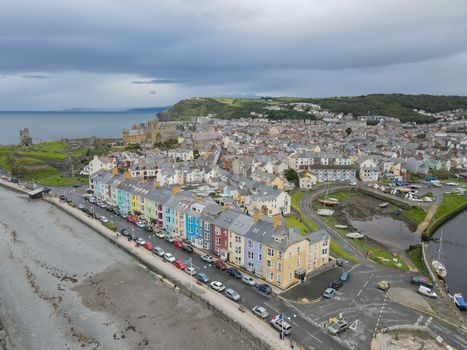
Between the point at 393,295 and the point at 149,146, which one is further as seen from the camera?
the point at 149,146

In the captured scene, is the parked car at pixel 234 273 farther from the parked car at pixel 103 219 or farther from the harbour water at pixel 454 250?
the parked car at pixel 103 219

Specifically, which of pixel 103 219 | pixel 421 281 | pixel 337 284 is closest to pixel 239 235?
pixel 337 284

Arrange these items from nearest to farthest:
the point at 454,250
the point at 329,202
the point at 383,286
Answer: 1. the point at 383,286
2. the point at 454,250
3. the point at 329,202

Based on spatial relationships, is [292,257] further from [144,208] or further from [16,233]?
[16,233]

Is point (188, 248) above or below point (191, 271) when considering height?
above

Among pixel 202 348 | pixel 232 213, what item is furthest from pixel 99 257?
pixel 202 348

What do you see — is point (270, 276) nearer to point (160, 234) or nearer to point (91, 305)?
point (91, 305)
